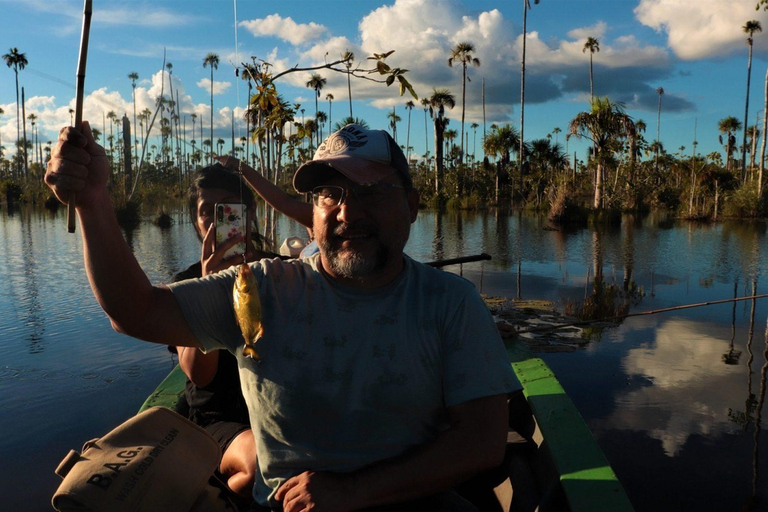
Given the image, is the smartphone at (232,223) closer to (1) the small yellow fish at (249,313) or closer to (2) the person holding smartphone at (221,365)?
(2) the person holding smartphone at (221,365)

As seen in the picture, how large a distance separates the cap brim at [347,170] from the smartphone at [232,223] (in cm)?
41

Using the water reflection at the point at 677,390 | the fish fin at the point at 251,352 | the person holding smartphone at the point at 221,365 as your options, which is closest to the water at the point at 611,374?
the water reflection at the point at 677,390

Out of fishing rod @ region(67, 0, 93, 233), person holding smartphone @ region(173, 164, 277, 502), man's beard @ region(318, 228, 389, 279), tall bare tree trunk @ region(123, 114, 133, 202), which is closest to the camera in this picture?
fishing rod @ region(67, 0, 93, 233)

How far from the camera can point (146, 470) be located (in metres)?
1.88

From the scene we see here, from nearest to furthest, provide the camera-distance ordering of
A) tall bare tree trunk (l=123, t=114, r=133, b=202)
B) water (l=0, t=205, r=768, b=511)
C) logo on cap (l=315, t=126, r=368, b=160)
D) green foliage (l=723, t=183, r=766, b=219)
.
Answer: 1. logo on cap (l=315, t=126, r=368, b=160)
2. water (l=0, t=205, r=768, b=511)
3. green foliage (l=723, t=183, r=766, b=219)
4. tall bare tree trunk (l=123, t=114, r=133, b=202)

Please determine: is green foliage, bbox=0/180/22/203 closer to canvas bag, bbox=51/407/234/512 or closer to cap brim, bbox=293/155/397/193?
canvas bag, bbox=51/407/234/512

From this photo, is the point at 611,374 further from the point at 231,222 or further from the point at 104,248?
the point at 104,248

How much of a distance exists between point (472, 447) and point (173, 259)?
53.8 feet

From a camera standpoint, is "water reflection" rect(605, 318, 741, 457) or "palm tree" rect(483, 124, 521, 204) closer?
"water reflection" rect(605, 318, 741, 457)

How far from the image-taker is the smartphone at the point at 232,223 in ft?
7.87

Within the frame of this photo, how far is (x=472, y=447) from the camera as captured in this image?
1833mm

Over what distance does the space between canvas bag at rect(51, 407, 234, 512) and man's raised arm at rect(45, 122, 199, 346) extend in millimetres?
435

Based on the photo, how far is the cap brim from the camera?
6.56 ft

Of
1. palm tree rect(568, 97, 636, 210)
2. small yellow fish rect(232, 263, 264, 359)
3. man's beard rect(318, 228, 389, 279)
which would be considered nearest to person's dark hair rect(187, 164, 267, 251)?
man's beard rect(318, 228, 389, 279)
